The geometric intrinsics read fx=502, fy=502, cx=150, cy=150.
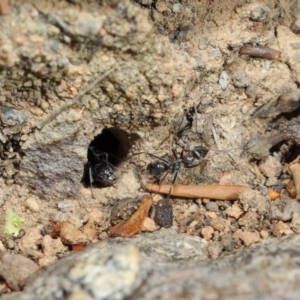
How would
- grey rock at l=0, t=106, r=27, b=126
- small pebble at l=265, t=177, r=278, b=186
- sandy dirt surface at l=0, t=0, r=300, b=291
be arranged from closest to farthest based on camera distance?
sandy dirt surface at l=0, t=0, r=300, b=291 < grey rock at l=0, t=106, r=27, b=126 < small pebble at l=265, t=177, r=278, b=186

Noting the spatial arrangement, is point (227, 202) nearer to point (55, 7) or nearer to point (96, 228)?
point (96, 228)

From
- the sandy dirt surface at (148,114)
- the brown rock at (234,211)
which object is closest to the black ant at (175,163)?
the sandy dirt surface at (148,114)

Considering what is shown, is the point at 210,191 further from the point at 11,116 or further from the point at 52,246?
the point at 11,116

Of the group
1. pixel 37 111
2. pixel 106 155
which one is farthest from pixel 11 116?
pixel 106 155

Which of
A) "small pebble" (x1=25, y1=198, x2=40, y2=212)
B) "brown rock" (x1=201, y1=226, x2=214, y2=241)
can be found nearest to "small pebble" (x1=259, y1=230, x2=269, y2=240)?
"brown rock" (x1=201, y1=226, x2=214, y2=241)

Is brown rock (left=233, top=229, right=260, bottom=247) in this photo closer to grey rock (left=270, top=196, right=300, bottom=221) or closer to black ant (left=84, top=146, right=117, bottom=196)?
grey rock (left=270, top=196, right=300, bottom=221)

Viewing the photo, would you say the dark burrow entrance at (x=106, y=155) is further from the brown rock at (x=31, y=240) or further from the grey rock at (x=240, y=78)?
the grey rock at (x=240, y=78)
